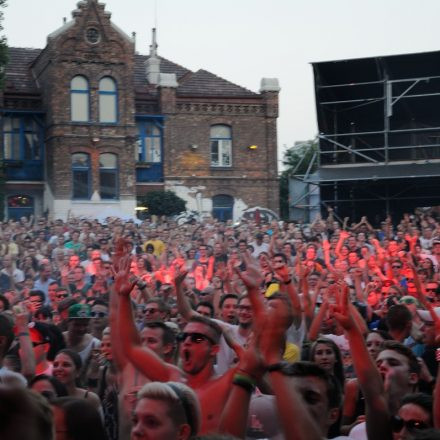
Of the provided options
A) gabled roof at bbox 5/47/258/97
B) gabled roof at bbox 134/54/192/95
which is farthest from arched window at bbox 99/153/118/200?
gabled roof at bbox 134/54/192/95

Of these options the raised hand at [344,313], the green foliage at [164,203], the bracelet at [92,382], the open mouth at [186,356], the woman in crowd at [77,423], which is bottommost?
the bracelet at [92,382]

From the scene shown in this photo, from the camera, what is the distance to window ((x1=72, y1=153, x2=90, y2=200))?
35625 mm

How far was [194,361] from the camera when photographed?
16.6ft

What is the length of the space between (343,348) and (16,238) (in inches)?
550

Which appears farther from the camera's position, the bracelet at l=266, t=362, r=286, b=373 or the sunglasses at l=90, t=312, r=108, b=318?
the sunglasses at l=90, t=312, r=108, b=318

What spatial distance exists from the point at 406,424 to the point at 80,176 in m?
32.1

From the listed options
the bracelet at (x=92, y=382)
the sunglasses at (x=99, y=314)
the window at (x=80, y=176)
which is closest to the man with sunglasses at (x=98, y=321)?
the sunglasses at (x=99, y=314)

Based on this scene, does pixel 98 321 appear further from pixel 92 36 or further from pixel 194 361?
pixel 92 36

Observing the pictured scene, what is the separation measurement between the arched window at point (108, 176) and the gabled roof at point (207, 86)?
4222 millimetres

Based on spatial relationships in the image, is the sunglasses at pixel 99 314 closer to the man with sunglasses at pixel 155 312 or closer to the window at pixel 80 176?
the man with sunglasses at pixel 155 312

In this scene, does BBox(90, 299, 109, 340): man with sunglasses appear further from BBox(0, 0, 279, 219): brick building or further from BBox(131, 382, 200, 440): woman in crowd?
BBox(0, 0, 279, 219): brick building

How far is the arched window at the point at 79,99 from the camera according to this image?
35.8 m

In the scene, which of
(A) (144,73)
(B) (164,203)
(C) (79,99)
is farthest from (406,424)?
(A) (144,73)

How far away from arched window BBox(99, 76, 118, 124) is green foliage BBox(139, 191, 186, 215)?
145 inches
